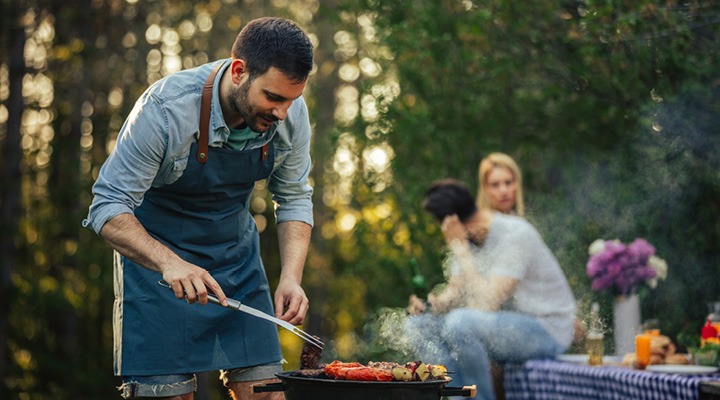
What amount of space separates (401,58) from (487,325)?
3.04 metres

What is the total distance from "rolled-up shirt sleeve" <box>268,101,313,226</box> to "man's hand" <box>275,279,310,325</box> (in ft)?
0.94

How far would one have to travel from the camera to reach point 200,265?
309 cm

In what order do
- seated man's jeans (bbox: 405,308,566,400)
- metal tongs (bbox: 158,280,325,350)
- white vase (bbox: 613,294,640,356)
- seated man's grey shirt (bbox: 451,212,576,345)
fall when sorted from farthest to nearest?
1. white vase (bbox: 613,294,640,356)
2. seated man's grey shirt (bbox: 451,212,576,345)
3. seated man's jeans (bbox: 405,308,566,400)
4. metal tongs (bbox: 158,280,325,350)

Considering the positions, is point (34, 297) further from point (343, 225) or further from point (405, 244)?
point (343, 225)

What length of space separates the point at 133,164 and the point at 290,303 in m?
0.63

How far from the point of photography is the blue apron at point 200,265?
9.93 feet

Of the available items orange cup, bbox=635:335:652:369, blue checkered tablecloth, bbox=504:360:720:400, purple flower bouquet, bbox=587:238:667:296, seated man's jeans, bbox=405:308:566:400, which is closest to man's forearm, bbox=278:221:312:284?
blue checkered tablecloth, bbox=504:360:720:400

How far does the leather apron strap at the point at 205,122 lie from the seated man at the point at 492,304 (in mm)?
2718

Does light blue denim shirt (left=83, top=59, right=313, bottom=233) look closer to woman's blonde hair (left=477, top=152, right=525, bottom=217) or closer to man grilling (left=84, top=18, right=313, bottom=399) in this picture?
man grilling (left=84, top=18, right=313, bottom=399)

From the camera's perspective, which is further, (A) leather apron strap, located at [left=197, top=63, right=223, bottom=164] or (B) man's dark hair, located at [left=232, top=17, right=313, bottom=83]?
(A) leather apron strap, located at [left=197, top=63, right=223, bottom=164]

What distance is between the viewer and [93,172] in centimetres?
1276

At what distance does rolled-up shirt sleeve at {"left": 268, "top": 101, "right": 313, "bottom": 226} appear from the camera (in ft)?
10.7

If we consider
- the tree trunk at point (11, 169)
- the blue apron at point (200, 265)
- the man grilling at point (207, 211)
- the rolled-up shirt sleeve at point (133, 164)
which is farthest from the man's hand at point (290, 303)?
the tree trunk at point (11, 169)

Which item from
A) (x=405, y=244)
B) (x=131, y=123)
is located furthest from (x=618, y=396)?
(x=405, y=244)
